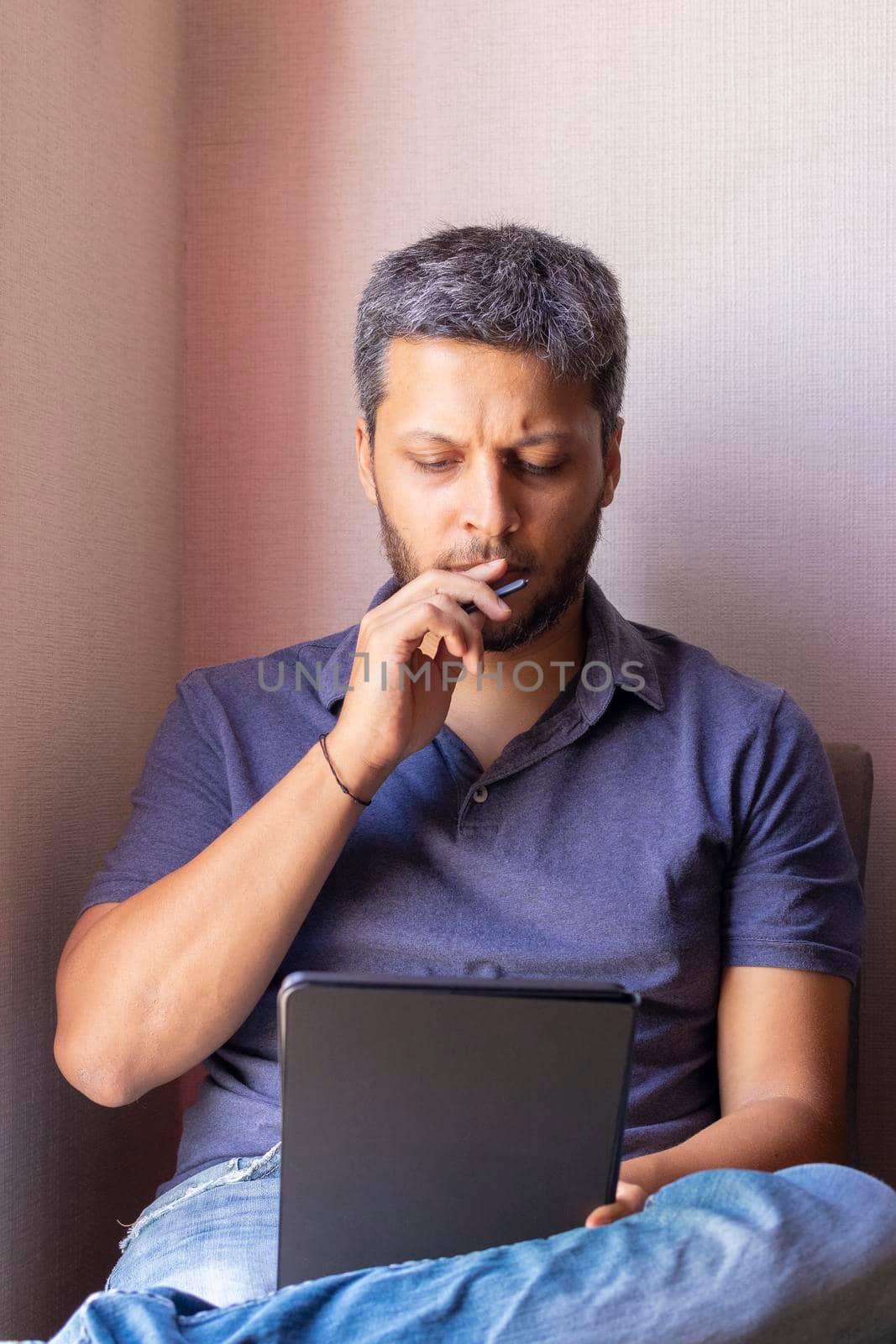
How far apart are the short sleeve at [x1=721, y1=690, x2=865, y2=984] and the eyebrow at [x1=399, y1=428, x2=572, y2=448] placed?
13.8 inches

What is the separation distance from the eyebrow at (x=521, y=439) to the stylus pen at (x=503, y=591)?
0.42 ft

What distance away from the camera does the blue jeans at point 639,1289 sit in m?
0.72

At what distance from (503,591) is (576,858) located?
26 centimetres

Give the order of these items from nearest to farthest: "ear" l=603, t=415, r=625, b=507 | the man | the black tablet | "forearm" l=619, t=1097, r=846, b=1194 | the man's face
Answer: the black tablet → "forearm" l=619, t=1097, r=846, b=1194 → the man → the man's face → "ear" l=603, t=415, r=625, b=507

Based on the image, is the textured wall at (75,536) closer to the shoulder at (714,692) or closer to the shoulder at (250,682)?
the shoulder at (250,682)

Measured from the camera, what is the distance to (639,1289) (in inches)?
28.4

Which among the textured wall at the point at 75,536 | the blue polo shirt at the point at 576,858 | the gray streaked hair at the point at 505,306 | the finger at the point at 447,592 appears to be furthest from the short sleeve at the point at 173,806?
→ the gray streaked hair at the point at 505,306

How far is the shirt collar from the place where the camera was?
1.24 meters

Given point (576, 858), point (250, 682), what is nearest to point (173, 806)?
point (250, 682)

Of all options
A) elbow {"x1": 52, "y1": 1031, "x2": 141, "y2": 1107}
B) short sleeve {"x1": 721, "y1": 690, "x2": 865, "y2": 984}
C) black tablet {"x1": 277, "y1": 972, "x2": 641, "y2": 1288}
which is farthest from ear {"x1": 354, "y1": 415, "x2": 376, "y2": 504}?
black tablet {"x1": 277, "y1": 972, "x2": 641, "y2": 1288}

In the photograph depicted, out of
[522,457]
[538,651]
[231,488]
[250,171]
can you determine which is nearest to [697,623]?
[538,651]

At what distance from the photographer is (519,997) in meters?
0.71

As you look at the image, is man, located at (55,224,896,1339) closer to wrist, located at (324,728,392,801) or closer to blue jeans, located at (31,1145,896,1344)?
wrist, located at (324,728,392,801)

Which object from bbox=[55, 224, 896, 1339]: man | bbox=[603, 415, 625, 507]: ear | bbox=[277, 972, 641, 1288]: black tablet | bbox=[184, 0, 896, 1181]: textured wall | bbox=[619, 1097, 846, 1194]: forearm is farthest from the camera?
bbox=[184, 0, 896, 1181]: textured wall
